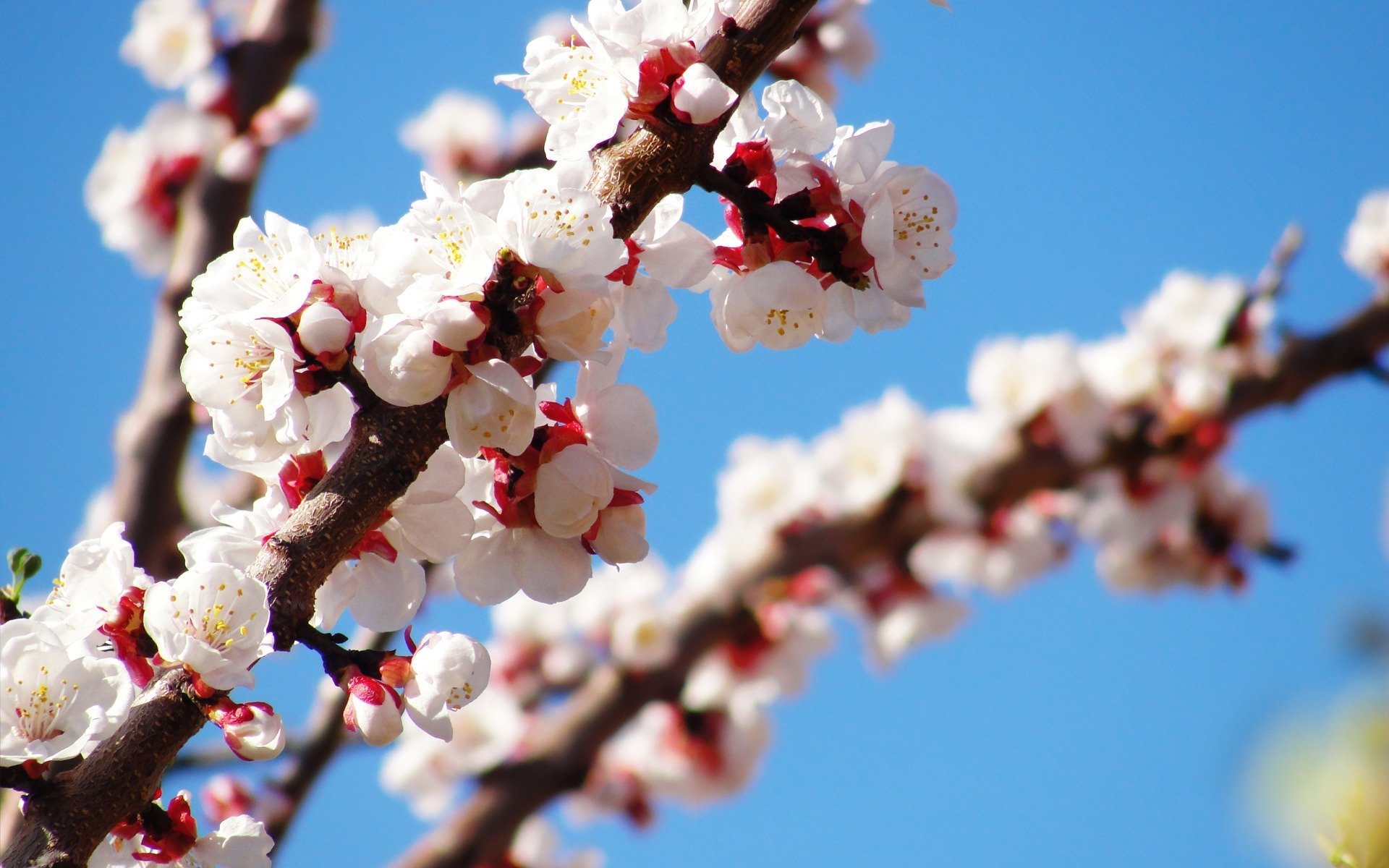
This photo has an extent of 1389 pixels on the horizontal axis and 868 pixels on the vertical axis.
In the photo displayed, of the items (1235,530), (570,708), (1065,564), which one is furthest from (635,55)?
(1065,564)

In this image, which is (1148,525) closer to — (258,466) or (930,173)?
(930,173)

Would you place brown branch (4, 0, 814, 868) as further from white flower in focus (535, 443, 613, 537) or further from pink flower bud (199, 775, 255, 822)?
pink flower bud (199, 775, 255, 822)

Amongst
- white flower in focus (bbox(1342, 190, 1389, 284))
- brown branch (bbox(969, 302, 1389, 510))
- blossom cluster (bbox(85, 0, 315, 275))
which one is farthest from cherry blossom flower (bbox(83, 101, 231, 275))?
white flower in focus (bbox(1342, 190, 1389, 284))

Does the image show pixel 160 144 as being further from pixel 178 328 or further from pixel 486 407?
pixel 486 407

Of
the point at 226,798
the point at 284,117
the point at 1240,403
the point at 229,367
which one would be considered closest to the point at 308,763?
the point at 226,798

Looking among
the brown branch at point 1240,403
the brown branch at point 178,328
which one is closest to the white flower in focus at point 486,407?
the brown branch at point 178,328
